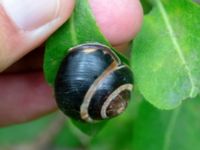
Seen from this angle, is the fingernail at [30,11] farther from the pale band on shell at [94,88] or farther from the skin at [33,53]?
the pale band on shell at [94,88]

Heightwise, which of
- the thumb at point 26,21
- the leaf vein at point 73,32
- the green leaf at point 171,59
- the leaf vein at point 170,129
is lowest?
the leaf vein at point 170,129

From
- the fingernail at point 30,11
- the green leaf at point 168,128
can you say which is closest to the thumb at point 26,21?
the fingernail at point 30,11

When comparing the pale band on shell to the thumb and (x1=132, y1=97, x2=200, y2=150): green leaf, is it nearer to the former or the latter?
the thumb

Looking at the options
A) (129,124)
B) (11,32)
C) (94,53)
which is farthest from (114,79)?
(129,124)

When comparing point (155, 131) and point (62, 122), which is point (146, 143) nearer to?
point (155, 131)

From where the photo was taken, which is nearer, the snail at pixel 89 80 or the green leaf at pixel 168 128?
the snail at pixel 89 80

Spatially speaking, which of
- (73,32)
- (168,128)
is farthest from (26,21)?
(168,128)

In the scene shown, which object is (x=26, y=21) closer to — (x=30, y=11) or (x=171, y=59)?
(x=30, y=11)

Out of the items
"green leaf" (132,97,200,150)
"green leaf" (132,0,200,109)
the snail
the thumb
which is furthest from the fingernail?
"green leaf" (132,97,200,150)
